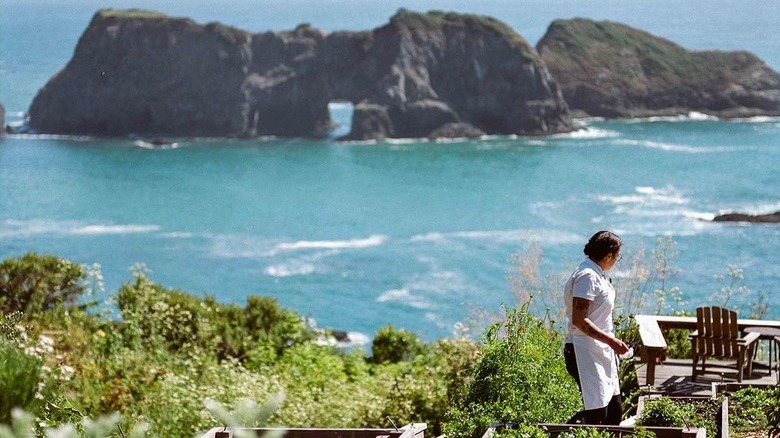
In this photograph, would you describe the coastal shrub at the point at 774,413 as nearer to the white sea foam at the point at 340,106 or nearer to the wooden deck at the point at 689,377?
the wooden deck at the point at 689,377

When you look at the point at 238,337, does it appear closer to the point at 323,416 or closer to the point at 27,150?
the point at 323,416

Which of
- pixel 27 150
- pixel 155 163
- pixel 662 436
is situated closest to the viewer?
pixel 662 436

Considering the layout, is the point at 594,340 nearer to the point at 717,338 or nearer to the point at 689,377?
the point at 717,338

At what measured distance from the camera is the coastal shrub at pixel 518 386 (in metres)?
7.80

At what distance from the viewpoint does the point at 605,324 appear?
7.52 metres

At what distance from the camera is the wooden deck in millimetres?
10638

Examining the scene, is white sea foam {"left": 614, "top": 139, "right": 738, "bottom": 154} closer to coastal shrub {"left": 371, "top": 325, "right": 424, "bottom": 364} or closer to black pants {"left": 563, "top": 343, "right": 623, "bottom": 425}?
coastal shrub {"left": 371, "top": 325, "right": 424, "bottom": 364}

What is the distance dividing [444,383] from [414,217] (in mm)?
71465

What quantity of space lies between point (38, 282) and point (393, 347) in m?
4.98

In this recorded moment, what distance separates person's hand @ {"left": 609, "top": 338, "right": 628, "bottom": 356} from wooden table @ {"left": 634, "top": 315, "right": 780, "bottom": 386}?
2.55 meters

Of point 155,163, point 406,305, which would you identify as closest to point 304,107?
point 155,163

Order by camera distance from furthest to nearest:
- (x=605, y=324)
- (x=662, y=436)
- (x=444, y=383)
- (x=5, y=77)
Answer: (x=5, y=77), (x=444, y=383), (x=605, y=324), (x=662, y=436)

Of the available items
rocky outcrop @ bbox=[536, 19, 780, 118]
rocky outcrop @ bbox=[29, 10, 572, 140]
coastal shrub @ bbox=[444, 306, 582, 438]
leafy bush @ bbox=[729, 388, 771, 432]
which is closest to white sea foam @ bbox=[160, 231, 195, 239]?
rocky outcrop @ bbox=[29, 10, 572, 140]

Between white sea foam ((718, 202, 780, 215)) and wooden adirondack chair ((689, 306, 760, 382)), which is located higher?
wooden adirondack chair ((689, 306, 760, 382))
